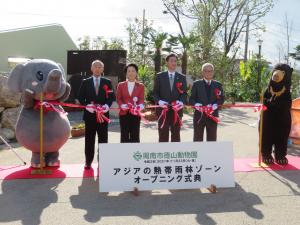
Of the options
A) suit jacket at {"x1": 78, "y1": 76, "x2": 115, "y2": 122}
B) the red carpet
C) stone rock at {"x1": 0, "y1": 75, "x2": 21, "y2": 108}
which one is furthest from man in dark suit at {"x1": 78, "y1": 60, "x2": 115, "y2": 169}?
stone rock at {"x1": 0, "y1": 75, "x2": 21, "y2": 108}

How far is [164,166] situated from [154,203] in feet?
1.73

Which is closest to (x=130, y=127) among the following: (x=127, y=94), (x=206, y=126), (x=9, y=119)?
(x=127, y=94)

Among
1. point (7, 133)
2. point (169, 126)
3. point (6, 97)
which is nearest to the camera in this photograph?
point (169, 126)

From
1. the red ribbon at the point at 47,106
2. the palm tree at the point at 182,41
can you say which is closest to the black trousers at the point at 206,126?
the red ribbon at the point at 47,106

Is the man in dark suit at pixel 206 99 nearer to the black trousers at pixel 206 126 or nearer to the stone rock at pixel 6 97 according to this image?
the black trousers at pixel 206 126

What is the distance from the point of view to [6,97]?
9844 millimetres

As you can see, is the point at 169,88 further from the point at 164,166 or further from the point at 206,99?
the point at 164,166

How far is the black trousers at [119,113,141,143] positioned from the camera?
5.88m

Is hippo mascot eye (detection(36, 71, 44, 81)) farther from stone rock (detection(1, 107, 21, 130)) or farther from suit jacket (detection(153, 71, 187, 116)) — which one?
stone rock (detection(1, 107, 21, 130))

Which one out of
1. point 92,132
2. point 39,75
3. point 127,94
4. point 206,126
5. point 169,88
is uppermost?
point 39,75

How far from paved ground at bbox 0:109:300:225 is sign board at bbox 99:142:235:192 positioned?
0.48 ft

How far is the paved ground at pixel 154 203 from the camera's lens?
4055 millimetres

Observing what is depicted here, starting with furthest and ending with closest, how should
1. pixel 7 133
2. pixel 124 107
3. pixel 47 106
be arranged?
pixel 7 133 → pixel 47 106 → pixel 124 107

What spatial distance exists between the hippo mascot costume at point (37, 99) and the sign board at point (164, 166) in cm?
149
